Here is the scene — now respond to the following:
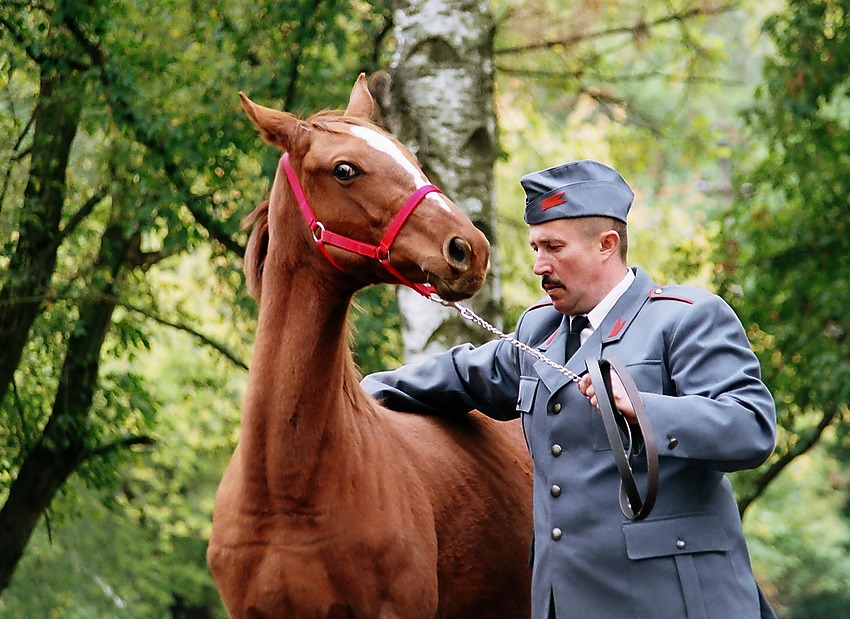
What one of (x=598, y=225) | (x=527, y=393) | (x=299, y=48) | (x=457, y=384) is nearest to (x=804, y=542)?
(x=299, y=48)

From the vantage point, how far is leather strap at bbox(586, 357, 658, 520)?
3.06 meters

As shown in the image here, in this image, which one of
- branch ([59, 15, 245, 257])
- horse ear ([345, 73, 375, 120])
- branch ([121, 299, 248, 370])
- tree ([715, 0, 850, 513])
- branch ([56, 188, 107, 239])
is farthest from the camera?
tree ([715, 0, 850, 513])

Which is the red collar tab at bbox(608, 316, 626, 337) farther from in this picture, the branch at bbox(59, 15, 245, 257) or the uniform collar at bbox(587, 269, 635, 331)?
the branch at bbox(59, 15, 245, 257)

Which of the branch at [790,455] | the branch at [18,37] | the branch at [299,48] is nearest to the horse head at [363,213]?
the branch at [18,37]

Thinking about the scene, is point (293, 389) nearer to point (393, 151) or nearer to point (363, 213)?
point (363, 213)

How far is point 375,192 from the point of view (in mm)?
3625

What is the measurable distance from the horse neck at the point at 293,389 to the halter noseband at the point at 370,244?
85 millimetres

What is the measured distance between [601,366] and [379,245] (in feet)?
2.80

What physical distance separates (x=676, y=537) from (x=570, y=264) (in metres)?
0.89

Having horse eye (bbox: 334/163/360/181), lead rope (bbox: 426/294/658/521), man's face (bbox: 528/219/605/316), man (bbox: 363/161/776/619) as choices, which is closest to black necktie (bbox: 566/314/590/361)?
man (bbox: 363/161/776/619)

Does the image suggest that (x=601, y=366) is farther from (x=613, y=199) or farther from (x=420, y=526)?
(x=420, y=526)

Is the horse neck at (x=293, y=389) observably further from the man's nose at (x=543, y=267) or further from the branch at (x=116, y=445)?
the branch at (x=116, y=445)

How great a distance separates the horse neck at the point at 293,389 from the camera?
365cm

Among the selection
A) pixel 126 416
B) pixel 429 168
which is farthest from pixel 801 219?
pixel 126 416
